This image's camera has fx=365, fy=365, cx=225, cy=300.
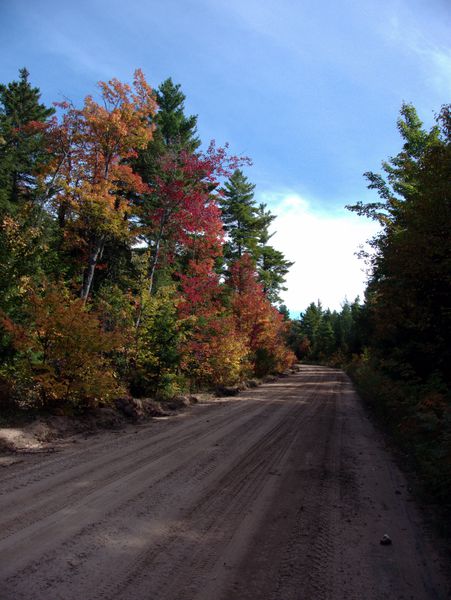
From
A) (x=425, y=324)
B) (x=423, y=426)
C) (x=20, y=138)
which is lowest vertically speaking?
(x=423, y=426)

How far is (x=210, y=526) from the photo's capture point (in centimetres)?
411

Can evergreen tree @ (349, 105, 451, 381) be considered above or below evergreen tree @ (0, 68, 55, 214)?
below

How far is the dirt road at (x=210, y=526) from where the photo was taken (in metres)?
3.05

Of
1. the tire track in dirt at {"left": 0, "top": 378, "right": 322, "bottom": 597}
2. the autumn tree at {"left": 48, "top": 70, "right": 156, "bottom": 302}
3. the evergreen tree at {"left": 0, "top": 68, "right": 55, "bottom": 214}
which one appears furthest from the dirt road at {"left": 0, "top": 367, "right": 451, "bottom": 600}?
the evergreen tree at {"left": 0, "top": 68, "right": 55, "bottom": 214}

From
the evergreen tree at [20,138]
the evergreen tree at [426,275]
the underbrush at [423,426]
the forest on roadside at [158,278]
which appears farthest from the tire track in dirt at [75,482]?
the evergreen tree at [20,138]

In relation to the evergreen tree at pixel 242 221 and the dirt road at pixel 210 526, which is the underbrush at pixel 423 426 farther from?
the evergreen tree at pixel 242 221

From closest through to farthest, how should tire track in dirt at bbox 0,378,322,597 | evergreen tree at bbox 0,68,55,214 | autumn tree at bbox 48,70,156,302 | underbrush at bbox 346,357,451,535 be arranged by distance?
tire track in dirt at bbox 0,378,322,597
underbrush at bbox 346,357,451,535
autumn tree at bbox 48,70,156,302
evergreen tree at bbox 0,68,55,214

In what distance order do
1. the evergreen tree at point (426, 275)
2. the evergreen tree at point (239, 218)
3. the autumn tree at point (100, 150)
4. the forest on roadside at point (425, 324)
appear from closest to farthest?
1. the forest on roadside at point (425, 324)
2. the evergreen tree at point (426, 275)
3. the autumn tree at point (100, 150)
4. the evergreen tree at point (239, 218)

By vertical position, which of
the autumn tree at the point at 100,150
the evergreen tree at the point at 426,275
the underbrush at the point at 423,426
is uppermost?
the autumn tree at the point at 100,150

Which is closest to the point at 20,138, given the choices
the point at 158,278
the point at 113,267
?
the point at 113,267

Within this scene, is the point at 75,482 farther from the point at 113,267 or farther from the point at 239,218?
the point at 239,218

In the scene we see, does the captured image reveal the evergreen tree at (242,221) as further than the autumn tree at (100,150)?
Yes

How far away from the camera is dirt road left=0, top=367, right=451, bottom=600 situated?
305cm

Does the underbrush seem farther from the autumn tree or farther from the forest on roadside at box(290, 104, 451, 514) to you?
A: the autumn tree
